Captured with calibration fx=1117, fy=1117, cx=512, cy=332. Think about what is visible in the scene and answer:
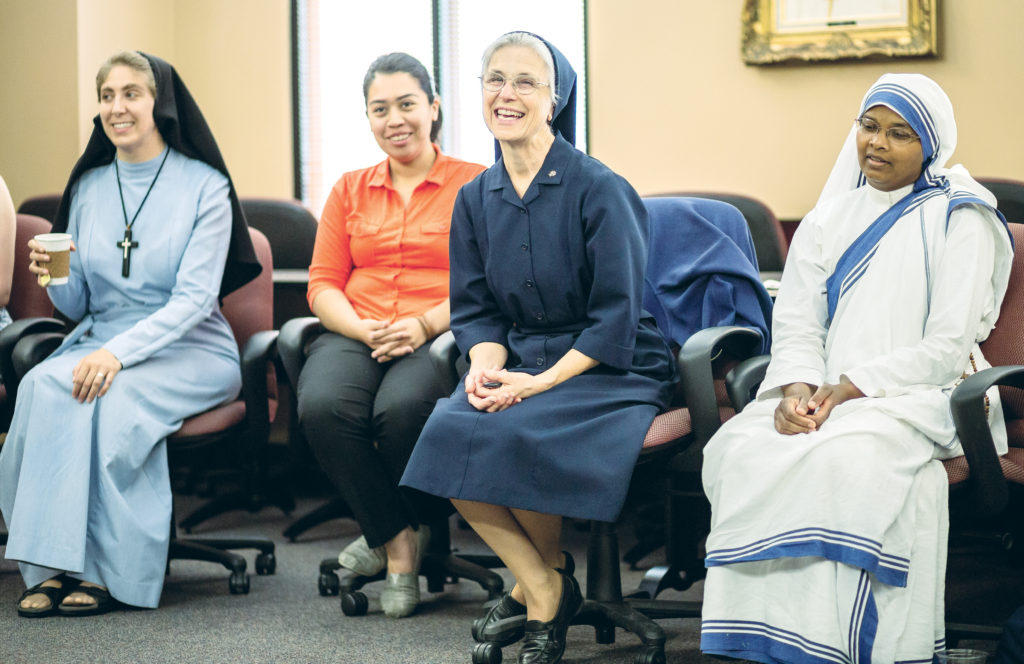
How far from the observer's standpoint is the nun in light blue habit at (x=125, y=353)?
283 centimetres

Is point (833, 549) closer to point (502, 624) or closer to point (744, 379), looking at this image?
point (744, 379)

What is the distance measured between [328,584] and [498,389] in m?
0.95

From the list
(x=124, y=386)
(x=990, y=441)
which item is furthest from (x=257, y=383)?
(x=990, y=441)

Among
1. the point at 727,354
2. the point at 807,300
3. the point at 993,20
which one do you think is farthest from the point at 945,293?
the point at 993,20

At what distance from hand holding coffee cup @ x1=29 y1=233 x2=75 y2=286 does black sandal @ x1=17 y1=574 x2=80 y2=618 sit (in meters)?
0.77

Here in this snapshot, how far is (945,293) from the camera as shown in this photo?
2238 mm

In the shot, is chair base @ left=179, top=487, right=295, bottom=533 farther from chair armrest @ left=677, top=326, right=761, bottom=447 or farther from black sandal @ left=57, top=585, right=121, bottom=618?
chair armrest @ left=677, top=326, right=761, bottom=447

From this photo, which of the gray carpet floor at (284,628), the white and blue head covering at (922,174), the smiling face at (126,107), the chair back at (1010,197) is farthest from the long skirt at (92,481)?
the chair back at (1010,197)

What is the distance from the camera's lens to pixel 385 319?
301cm

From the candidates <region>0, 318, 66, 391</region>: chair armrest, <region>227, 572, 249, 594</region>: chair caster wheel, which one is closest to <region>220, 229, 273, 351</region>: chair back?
<region>0, 318, 66, 391</region>: chair armrest

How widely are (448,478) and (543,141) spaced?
803 mm

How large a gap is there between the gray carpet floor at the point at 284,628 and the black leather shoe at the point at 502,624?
0.26 ft

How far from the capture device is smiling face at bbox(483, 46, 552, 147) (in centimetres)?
247

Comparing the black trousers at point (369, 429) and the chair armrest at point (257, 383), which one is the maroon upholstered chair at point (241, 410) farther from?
the black trousers at point (369, 429)
